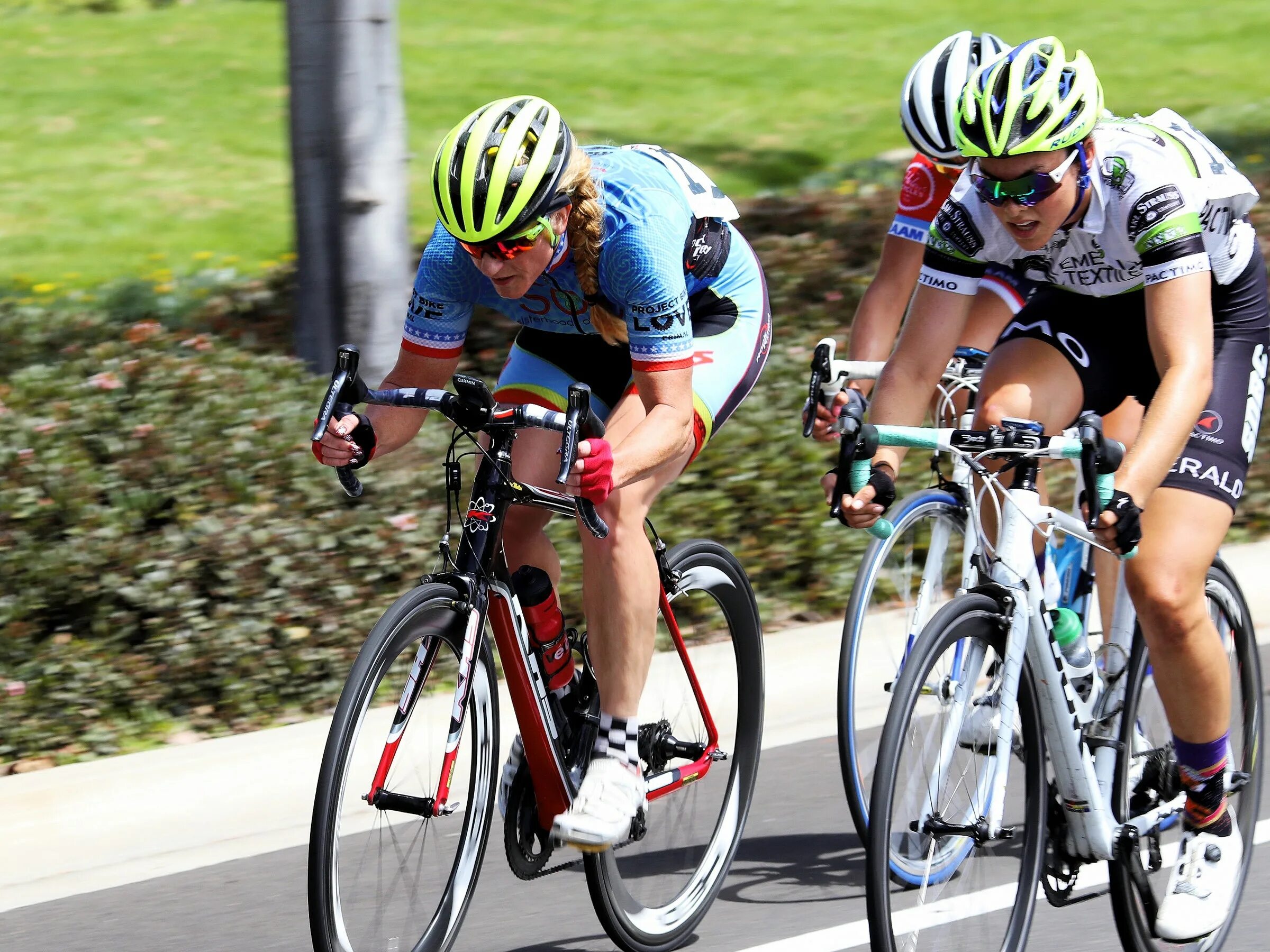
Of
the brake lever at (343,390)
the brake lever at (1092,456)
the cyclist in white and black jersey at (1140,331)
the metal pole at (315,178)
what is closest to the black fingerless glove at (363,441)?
the brake lever at (343,390)

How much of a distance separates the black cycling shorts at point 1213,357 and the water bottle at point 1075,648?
494mm

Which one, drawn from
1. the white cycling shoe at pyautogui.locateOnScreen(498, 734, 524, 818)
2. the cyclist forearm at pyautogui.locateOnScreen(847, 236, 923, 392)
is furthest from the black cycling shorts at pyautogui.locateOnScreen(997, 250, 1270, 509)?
the white cycling shoe at pyautogui.locateOnScreen(498, 734, 524, 818)

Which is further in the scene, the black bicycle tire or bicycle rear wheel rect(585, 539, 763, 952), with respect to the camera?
bicycle rear wheel rect(585, 539, 763, 952)

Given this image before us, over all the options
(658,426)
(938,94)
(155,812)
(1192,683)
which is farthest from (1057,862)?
(155,812)

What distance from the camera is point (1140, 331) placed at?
14.8 ft

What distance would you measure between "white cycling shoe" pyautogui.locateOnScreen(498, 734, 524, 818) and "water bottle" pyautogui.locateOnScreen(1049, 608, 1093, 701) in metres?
1.30

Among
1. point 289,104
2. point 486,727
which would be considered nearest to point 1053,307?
point 486,727

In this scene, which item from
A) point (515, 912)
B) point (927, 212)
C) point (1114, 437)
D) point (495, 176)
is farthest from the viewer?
point (927, 212)

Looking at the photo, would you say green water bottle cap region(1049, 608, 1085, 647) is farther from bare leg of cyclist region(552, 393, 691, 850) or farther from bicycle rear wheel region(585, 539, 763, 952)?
bare leg of cyclist region(552, 393, 691, 850)

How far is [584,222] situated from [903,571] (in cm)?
167

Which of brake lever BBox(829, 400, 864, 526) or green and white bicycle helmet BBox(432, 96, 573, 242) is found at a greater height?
green and white bicycle helmet BBox(432, 96, 573, 242)

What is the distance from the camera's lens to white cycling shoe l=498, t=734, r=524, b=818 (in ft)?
13.1

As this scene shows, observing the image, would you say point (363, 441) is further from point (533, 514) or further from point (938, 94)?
point (938, 94)

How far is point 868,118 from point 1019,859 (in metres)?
14.4
